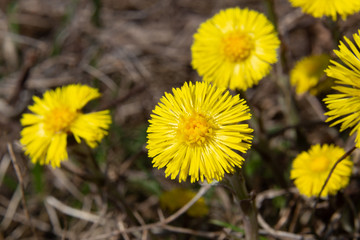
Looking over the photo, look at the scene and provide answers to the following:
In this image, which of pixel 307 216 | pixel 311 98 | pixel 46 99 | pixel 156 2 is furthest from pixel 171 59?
pixel 307 216

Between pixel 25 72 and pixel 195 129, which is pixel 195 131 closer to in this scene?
pixel 195 129

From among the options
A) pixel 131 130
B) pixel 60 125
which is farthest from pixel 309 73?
pixel 131 130

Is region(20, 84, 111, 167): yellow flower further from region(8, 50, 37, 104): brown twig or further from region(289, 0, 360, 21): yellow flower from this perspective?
region(289, 0, 360, 21): yellow flower

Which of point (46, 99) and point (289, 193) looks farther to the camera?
point (289, 193)

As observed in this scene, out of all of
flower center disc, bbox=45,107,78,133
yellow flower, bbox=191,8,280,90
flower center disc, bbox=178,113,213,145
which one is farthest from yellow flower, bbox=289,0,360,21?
flower center disc, bbox=45,107,78,133

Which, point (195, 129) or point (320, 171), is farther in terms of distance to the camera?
point (320, 171)

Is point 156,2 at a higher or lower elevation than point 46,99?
higher

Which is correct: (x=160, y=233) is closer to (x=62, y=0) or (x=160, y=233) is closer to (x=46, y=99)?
(x=46, y=99)

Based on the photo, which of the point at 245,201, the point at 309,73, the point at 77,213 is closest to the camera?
the point at 245,201
